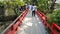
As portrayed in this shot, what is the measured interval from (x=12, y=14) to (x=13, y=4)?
1451 millimetres

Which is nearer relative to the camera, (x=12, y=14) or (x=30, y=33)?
(x=30, y=33)

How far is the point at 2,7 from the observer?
85.0ft

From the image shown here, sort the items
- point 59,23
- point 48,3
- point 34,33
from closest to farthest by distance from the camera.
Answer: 1. point 59,23
2. point 34,33
3. point 48,3

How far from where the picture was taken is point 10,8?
87.9 ft

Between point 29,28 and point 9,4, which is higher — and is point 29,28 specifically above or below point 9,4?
below

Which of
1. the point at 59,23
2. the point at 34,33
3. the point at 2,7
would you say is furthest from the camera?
the point at 2,7

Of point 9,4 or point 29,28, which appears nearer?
point 29,28

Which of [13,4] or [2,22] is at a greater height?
[13,4]

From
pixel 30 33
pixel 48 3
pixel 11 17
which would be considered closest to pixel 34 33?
pixel 30 33

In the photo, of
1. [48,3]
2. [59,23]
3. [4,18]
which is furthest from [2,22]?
[59,23]

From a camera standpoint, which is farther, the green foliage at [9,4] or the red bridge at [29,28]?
the green foliage at [9,4]

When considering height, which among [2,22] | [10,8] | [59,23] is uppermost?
[59,23]

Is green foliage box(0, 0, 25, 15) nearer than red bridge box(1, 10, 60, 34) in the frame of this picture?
No

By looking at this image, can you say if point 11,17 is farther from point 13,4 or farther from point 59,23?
point 59,23
